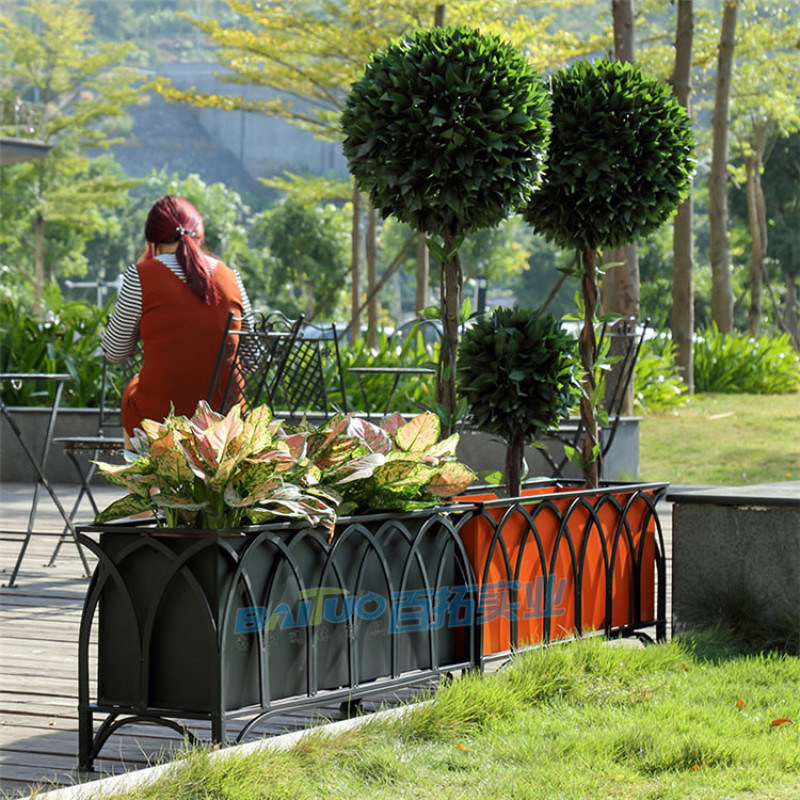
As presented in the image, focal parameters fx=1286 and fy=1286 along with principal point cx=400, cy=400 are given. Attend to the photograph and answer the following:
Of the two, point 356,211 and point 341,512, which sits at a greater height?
point 356,211

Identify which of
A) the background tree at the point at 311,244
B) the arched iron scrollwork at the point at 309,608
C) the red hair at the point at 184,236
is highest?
the background tree at the point at 311,244

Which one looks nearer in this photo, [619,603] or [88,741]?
[88,741]

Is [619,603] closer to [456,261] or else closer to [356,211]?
[456,261]

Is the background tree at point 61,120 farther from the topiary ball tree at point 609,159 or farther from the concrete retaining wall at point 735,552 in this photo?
the concrete retaining wall at point 735,552

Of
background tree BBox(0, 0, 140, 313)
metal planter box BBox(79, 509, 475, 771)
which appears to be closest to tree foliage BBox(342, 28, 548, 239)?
metal planter box BBox(79, 509, 475, 771)

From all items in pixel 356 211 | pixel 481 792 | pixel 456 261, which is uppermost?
pixel 356 211

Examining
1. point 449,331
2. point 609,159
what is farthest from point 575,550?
point 609,159

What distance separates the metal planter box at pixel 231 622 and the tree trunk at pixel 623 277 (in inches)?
312

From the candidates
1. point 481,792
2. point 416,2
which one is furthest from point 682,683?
point 416,2

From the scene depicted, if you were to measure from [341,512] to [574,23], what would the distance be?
278ft

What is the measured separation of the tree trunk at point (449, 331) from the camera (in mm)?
3959

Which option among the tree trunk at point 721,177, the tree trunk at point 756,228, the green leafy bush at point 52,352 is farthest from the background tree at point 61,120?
the green leafy bush at point 52,352

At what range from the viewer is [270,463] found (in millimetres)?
2809

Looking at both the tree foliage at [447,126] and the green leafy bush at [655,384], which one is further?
the green leafy bush at [655,384]
